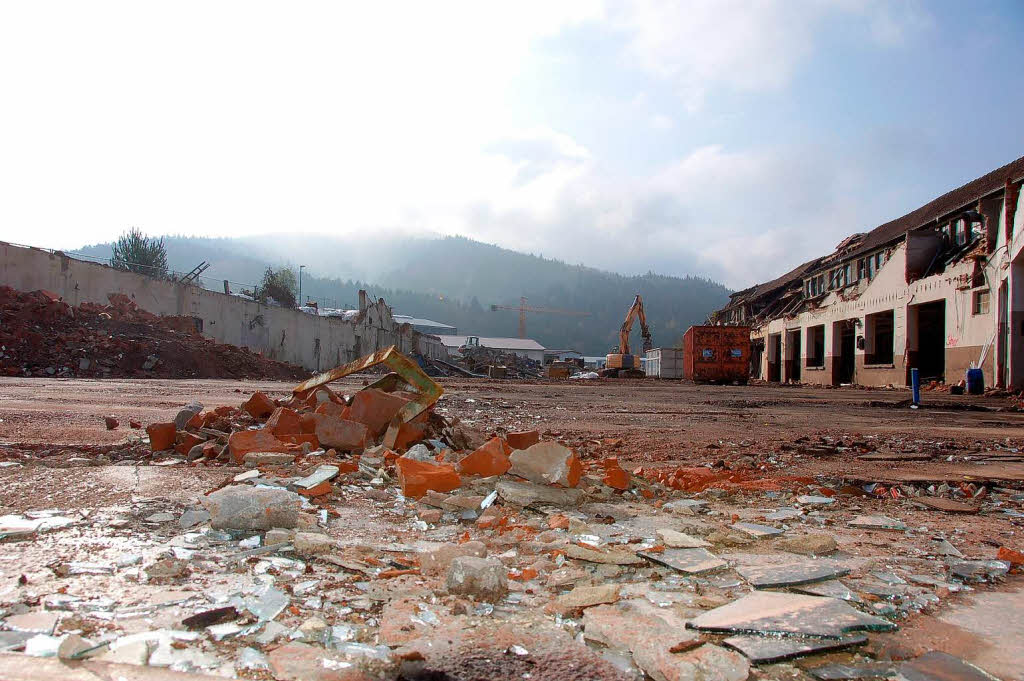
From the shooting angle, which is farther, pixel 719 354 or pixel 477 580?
pixel 719 354

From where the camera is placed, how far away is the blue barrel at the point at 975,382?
1944 cm

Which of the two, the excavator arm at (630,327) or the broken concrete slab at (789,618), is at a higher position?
the excavator arm at (630,327)

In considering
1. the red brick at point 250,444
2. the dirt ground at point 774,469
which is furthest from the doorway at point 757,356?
the red brick at point 250,444

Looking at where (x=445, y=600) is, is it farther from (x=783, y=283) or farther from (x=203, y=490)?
(x=783, y=283)

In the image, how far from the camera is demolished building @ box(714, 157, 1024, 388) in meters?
19.2

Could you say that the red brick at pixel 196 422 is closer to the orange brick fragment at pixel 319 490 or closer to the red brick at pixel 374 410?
the red brick at pixel 374 410

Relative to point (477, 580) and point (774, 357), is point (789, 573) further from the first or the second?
point (774, 357)

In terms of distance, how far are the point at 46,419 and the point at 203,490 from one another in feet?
14.5

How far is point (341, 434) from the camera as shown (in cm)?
473

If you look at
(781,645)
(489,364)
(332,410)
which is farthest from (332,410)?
(489,364)

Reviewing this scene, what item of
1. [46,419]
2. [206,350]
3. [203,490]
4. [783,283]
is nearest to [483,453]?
[203,490]

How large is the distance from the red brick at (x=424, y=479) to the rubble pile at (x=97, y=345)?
18.2 metres

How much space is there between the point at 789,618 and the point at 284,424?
3.96m

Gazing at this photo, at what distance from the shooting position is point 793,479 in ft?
15.2
